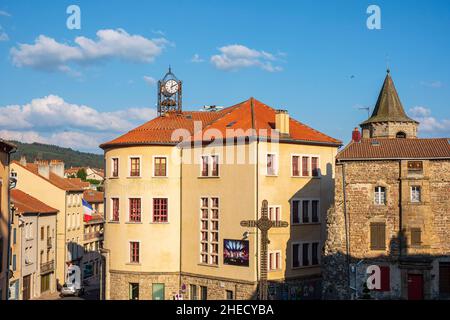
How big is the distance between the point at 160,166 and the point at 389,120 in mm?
32590

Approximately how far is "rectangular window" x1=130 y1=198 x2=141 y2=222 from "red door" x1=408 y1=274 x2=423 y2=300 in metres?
20.8

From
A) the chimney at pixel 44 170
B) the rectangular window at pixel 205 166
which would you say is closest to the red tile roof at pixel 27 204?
the chimney at pixel 44 170

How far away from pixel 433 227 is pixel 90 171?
112809 mm

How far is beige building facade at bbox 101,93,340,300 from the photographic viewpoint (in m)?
44.0

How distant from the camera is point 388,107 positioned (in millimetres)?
72875

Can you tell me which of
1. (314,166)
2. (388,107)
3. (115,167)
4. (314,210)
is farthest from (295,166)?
(388,107)

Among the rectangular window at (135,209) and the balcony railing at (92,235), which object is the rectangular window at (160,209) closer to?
the rectangular window at (135,209)

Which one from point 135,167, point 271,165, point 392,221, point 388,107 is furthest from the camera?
point 388,107

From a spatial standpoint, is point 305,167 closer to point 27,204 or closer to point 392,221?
point 392,221

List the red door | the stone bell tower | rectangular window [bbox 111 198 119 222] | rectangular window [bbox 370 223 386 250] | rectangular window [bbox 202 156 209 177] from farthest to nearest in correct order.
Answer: the stone bell tower, rectangular window [bbox 111 198 119 222], rectangular window [bbox 202 156 209 177], rectangular window [bbox 370 223 386 250], the red door

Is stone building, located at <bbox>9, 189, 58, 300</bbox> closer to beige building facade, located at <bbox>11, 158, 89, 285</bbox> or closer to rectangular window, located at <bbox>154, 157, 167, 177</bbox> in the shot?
beige building facade, located at <bbox>11, 158, 89, 285</bbox>

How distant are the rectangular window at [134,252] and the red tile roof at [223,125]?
779 centimetres

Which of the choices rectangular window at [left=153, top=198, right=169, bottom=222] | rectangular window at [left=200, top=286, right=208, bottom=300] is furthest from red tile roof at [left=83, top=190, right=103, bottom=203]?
rectangular window at [left=200, top=286, right=208, bottom=300]

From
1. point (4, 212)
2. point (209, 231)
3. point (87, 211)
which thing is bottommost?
point (209, 231)
